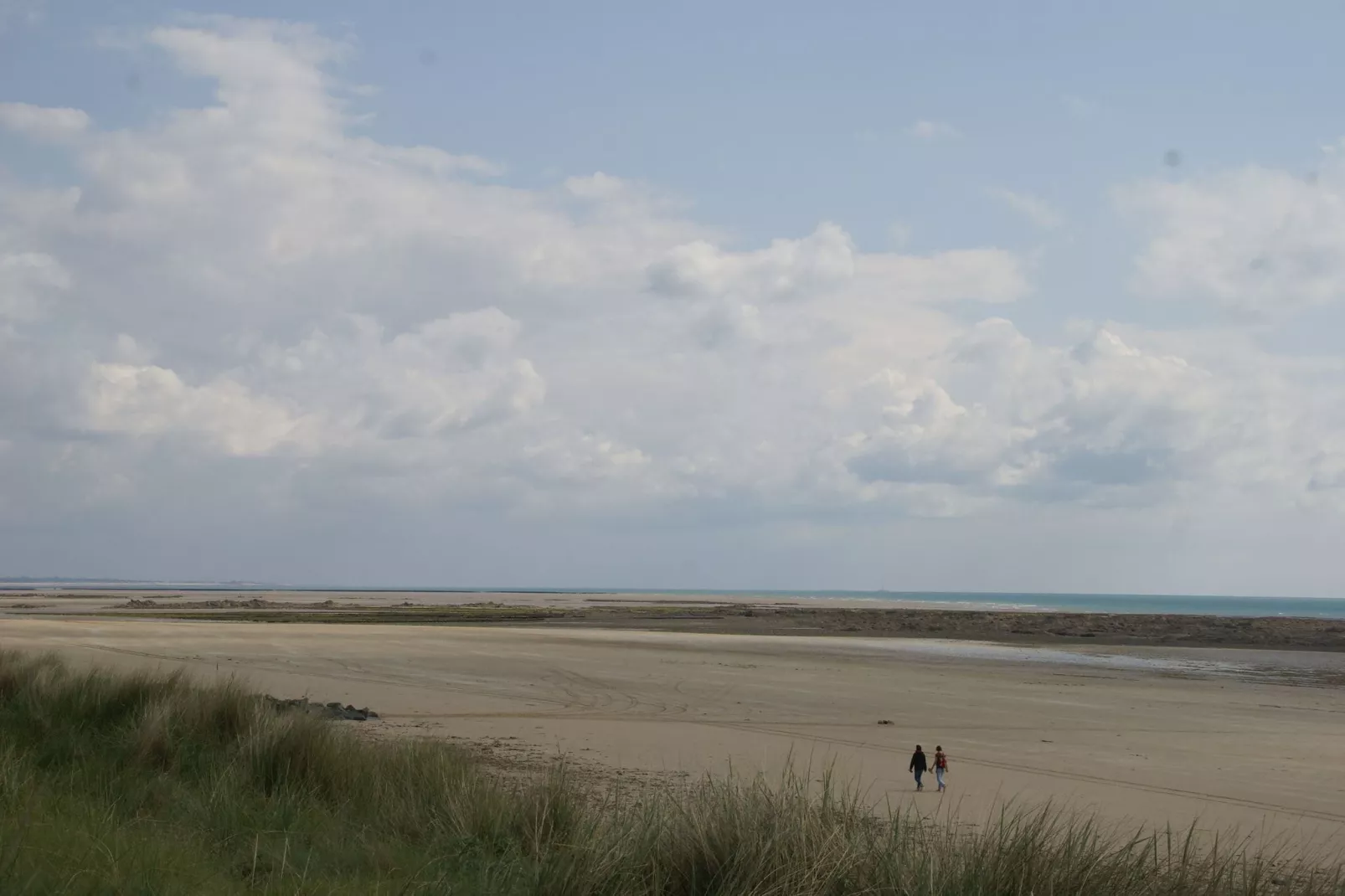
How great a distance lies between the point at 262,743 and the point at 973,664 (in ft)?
105

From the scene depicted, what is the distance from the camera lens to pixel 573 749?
15.6 meters

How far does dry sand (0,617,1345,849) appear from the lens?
14.2m

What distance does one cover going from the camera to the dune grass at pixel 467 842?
236 inches

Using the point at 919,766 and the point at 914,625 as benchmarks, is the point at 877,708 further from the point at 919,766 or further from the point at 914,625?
the point at 914,625

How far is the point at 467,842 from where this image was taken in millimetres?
7305

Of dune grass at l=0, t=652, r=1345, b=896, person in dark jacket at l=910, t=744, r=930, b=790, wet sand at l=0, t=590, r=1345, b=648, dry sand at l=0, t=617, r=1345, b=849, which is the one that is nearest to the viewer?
dune grass at l=0, t=652, r=1345, b=896

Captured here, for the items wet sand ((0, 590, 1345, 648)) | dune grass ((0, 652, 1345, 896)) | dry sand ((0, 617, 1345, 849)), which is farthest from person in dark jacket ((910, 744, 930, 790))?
wet sand ((0, 590, 1345, 648))

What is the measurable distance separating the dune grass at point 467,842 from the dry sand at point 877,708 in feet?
11.9

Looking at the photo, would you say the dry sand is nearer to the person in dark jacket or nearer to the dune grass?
the person in dark jacket

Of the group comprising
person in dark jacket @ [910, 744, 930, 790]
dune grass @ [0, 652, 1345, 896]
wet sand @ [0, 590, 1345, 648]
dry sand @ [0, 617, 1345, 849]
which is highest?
dune grass @ [0, 652, 1345, 896]

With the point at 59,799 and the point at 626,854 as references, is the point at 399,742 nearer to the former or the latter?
the point at 59,799

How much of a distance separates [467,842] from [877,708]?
17.5 metres

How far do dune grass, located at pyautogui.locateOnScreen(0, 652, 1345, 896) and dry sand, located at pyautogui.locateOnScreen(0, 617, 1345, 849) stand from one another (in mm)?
3619

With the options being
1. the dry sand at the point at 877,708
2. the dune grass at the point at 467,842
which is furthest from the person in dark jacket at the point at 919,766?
the dune grass at the point at 467,842
